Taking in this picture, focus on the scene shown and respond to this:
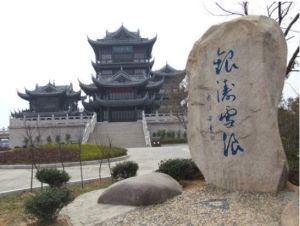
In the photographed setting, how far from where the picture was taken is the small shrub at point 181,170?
873 cm

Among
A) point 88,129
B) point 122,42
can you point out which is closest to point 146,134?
point 88,129

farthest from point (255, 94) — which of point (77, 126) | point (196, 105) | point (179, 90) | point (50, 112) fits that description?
point (50, 112)

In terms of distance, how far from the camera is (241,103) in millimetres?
6625

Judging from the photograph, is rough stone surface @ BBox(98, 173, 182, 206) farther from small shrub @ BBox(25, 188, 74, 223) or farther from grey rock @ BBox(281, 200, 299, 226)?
grey rock @ BBox(281, 200, 299, 226)

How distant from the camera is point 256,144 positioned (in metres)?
6.47

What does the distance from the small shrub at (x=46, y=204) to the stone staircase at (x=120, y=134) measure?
2497cm

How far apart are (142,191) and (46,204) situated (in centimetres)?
154

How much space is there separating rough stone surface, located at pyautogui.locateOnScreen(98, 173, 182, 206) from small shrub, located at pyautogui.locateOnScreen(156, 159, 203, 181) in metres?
1.33

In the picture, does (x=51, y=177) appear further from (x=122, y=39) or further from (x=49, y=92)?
(x=122, y=39)

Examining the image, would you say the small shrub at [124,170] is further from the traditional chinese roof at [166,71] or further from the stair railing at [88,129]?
the traditional chinese roof at [166,71]

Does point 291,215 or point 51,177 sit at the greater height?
point 291,215

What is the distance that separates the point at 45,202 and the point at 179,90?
23928 millimetres

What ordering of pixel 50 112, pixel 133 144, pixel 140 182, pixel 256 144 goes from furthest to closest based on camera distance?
1. pixel 50 112
2. pixel 133 144
3. pixel 140 182
4. pixel 256 144

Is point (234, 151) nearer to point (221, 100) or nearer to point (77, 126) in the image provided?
point (221, 100)
